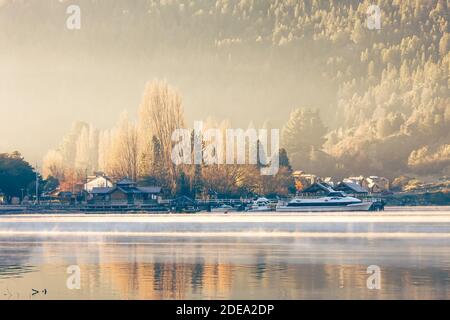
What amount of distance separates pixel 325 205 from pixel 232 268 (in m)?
129

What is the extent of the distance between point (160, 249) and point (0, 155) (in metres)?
121

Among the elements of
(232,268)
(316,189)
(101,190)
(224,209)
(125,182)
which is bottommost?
(232,268)

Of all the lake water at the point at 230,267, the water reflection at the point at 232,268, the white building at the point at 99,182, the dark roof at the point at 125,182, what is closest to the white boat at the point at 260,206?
the dark roof at the point at 125,182

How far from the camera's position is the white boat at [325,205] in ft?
506

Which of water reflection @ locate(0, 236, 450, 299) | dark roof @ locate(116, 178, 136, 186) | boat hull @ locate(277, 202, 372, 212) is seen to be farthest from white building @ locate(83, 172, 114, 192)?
water reflection @ locate(0, 236, 450, 299)

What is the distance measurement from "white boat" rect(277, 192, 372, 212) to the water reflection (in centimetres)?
10102

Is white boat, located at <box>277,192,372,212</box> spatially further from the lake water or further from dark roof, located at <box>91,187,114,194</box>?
the lake water

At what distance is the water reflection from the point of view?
93.6 feet

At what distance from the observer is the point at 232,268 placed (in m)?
35.8

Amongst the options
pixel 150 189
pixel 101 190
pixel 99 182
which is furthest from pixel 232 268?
pixel 99 182

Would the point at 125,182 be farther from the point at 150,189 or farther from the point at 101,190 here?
the point at 101,190
